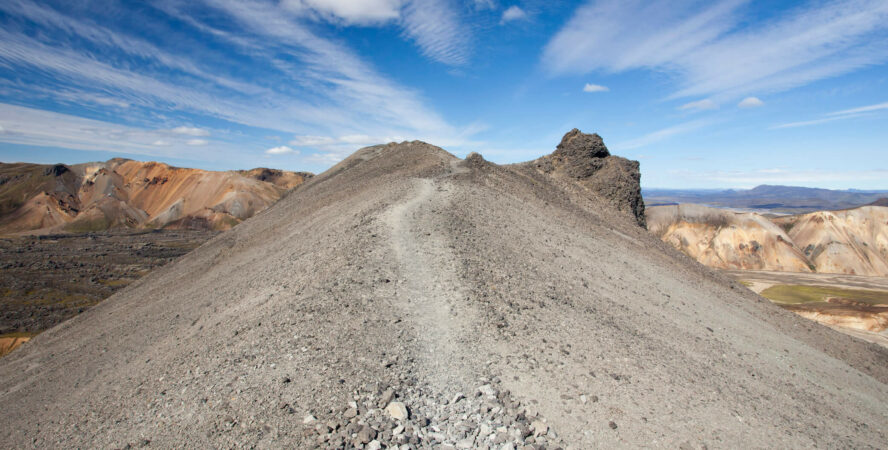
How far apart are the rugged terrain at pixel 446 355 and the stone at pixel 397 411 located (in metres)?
0.03

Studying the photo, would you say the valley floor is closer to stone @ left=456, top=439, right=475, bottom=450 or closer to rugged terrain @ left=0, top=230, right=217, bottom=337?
stone @ left=456, top=439, right=475, bottom=450

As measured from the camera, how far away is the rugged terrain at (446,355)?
7.24 m

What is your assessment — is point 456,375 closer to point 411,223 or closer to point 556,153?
point 411,223

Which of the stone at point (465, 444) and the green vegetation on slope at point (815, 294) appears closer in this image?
the stone at point (465, 444)

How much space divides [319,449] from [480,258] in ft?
26.1

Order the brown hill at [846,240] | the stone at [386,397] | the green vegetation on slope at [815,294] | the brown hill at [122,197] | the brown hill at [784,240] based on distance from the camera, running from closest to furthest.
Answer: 1. the stone at [386,397]
2. the green vegetation on slope at [815,294]
3. the brown hill at [784,240]
4. the brown hill at [846,240]
5. the brown hill at [122,197]

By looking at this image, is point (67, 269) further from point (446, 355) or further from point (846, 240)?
point (846, 240)

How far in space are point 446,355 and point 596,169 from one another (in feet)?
98.2

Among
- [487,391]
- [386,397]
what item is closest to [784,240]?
[487,391]

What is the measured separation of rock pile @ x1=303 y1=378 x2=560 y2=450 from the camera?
6.41 metres

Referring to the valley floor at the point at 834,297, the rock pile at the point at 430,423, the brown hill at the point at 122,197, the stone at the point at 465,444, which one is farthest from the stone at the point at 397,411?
the brown hill at the point at 122,197

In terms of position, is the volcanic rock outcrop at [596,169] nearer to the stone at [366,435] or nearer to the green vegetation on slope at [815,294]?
the stone at [366,435]

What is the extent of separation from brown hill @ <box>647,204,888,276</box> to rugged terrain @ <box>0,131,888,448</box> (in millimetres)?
68895

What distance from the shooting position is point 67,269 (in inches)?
2549
